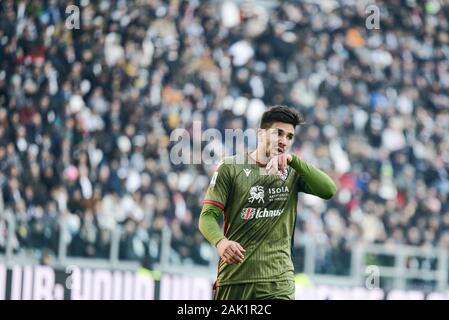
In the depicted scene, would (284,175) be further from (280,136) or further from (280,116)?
(280,116)

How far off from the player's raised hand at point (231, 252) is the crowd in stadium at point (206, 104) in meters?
6.54

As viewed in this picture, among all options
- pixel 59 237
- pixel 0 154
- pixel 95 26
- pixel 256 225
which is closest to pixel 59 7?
pixel 95 26

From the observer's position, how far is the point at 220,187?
20.9 ft

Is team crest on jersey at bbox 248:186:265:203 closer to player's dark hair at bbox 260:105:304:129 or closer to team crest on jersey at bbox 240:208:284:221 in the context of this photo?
team crest on jersey at bbox 240:208:284:221

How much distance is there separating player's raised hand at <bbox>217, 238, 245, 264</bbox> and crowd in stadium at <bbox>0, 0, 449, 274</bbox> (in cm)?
654

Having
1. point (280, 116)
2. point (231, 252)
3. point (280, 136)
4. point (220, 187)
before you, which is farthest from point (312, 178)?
point (231, 252)

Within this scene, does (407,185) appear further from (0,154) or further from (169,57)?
(0,154)

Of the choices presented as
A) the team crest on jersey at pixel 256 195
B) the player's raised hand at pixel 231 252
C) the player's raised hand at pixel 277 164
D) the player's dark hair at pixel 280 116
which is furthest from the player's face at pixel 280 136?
the player's raised hand at pixel 231 252

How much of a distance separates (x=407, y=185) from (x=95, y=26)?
17.5 feet

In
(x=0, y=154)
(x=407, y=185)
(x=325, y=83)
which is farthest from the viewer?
(x=325, y=83)

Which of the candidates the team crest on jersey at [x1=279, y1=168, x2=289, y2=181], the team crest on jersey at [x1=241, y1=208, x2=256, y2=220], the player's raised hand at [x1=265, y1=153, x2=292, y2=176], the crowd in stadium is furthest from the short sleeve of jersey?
the crowd in stadium

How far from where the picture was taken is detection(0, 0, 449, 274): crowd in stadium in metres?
14.2

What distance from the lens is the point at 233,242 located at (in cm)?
611

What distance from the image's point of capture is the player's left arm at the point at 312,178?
20.6 feet
